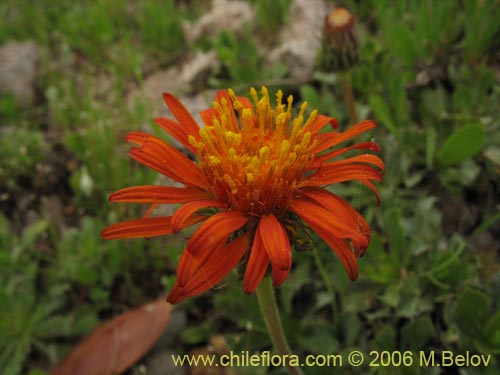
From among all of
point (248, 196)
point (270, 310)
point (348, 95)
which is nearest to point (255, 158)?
point (248, 196)

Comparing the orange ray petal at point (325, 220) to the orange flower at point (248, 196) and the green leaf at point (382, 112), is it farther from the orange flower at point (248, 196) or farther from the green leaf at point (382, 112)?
the green leaf at point (382, 112)

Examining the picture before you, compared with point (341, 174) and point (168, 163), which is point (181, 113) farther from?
point (341, 174)

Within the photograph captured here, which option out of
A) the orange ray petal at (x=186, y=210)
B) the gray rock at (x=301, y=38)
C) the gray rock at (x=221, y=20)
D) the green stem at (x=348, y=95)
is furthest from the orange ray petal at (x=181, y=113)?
the gray rock at (x=221, y=20)

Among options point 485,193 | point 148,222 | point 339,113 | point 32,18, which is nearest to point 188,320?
point 148,222

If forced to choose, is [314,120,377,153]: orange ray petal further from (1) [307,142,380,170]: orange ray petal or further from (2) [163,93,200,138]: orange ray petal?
(2) [163,93,200,138]: orange ray petal

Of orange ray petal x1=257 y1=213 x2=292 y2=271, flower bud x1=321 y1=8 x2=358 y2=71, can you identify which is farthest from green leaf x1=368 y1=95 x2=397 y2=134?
orange ray petal x1=257 y1=213 x2=292 y2=271

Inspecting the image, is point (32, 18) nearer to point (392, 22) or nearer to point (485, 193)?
point (392, 22)
